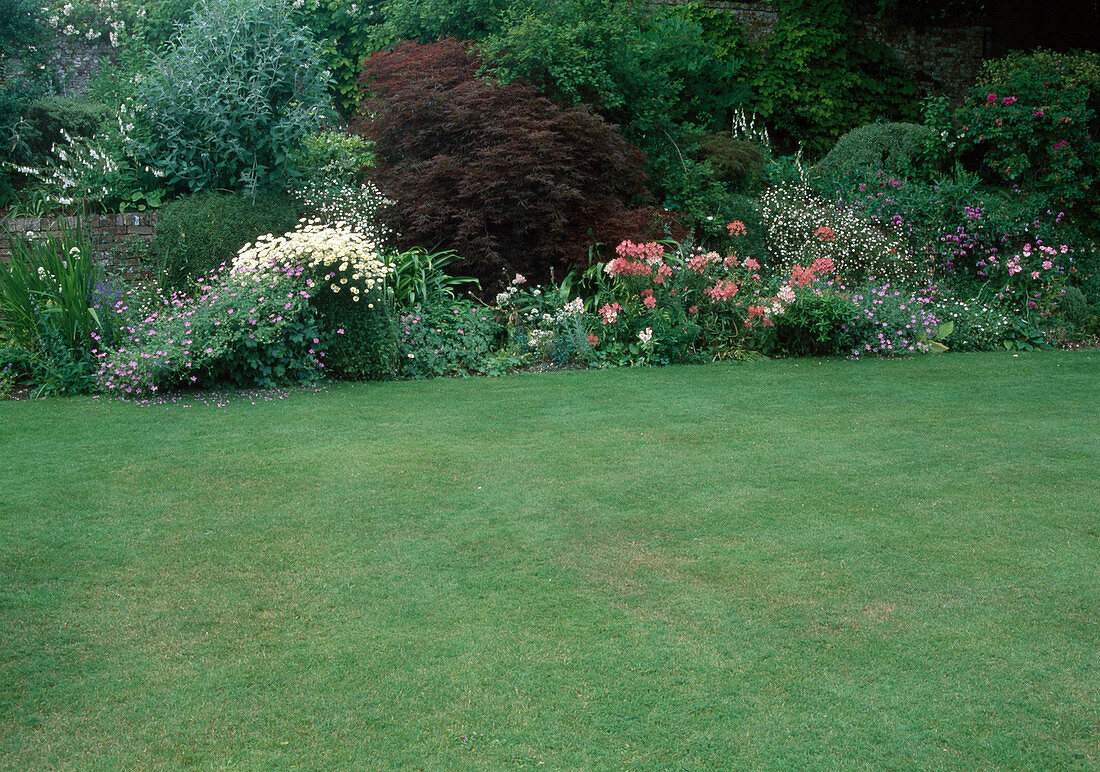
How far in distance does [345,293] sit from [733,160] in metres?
5.80

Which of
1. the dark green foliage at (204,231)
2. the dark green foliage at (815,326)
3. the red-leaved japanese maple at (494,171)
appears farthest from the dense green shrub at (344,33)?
the dark green foliage at (815,326)

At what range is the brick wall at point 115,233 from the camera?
27.2 ft

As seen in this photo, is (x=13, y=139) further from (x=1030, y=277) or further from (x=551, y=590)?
(x=1030, y=277)

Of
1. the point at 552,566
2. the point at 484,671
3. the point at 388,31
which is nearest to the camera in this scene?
the point at 484,671

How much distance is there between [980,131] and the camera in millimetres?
10617

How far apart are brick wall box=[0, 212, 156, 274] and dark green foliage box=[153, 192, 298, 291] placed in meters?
0.20

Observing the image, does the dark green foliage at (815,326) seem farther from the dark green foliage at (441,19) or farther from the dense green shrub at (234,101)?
the dark green foliage at (441,19)

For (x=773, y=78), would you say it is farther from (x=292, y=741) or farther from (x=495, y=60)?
(x=292, y=741)

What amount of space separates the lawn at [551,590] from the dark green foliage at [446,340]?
1.45 m

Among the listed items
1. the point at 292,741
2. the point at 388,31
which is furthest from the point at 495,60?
the point at 292,741

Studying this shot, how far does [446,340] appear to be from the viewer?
25.1 feet

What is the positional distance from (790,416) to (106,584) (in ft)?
13.6

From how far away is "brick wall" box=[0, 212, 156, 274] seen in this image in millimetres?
8281

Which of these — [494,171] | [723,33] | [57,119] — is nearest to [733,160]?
[723,33]
